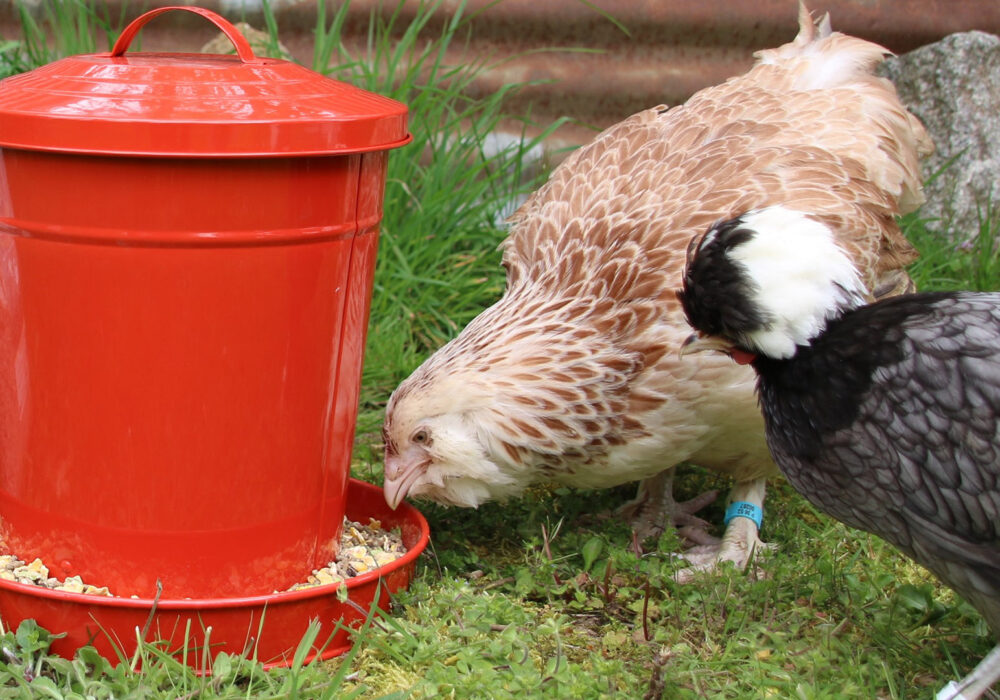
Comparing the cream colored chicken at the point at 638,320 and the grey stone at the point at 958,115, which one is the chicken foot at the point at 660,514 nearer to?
the cream colored chicken at the point at 638,320

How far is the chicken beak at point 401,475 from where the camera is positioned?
2.74m

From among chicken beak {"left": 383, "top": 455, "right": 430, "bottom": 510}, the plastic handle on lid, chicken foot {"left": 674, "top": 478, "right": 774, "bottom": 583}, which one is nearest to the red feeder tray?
chicken beak {"left": 383, "top": 455, "right": 430, "bottom": 510}

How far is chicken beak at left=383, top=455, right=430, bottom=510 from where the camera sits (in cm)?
274

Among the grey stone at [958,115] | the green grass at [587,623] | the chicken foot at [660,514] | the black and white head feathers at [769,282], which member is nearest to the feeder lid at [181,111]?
the black and white head feathers at [769,282]

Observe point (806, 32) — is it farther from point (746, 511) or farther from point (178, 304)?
point (178, 304)

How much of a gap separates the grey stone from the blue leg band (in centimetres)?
228

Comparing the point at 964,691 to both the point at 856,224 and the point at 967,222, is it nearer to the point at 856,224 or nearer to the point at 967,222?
the point at 856,224

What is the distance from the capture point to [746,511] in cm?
313

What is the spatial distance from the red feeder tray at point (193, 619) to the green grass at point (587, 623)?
5cm

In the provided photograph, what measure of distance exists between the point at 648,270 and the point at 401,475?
0.79 metres

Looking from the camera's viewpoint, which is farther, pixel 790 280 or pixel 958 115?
pixel 958 115

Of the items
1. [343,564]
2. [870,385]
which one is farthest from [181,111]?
[870,385]

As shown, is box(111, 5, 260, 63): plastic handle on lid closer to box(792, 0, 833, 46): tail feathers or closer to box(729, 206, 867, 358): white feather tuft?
box(729, 206, 867, 358): white feather tuft

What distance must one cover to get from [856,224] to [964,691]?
3.91 ft
